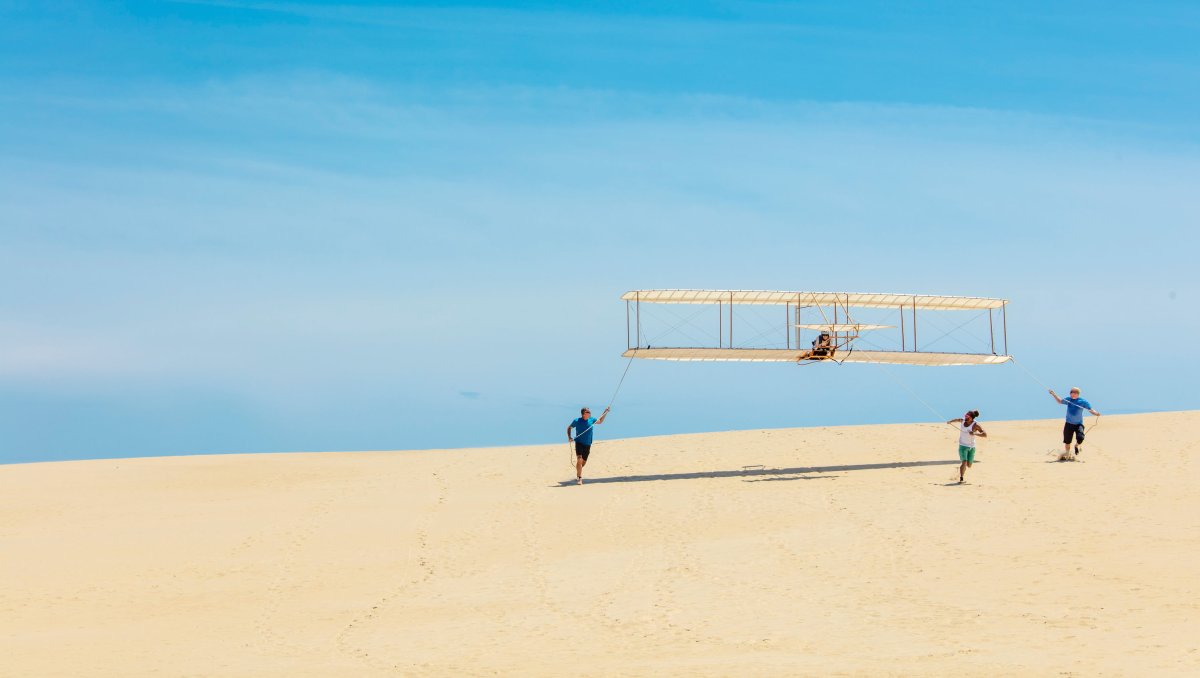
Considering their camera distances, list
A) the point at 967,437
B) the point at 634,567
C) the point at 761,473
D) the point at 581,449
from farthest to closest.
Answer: the point at 761,473 → the point at 581,449 → the point at 967,437 → the point at 634,567

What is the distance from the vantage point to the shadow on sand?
2556 centimetres

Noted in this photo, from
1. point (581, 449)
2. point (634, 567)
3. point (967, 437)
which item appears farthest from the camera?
point (581, 449)

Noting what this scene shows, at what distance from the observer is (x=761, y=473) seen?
26.0m

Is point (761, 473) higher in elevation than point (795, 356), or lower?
lower

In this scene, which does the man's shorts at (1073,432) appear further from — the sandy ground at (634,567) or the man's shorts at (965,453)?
the man's shorts at (965,453)

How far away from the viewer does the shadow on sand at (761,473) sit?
83.9ft

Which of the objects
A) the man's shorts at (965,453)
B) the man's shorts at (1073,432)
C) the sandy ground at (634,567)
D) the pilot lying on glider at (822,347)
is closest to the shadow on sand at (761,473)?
the sandy ground at (634,567)

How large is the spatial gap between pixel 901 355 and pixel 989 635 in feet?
51.1

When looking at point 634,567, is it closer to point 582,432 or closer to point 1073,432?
point 582,432

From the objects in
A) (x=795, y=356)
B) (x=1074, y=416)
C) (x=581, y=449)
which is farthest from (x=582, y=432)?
(x=1074, y=416)

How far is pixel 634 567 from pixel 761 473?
9.33m

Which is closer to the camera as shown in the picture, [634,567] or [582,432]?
[634,567]

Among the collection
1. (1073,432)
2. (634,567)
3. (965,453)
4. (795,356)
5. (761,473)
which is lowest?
(634,567)

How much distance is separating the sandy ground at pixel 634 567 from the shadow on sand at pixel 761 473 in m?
0.13
